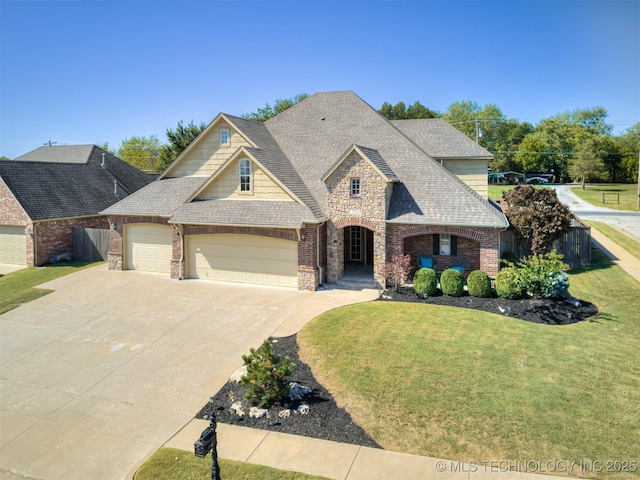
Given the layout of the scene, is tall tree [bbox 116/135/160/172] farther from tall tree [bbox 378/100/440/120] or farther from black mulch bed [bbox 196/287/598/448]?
black mulch bed [bbox 196/287/598/448]

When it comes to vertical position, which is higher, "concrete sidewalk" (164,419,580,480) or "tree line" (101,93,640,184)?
"tree line" (101,93,640,184)

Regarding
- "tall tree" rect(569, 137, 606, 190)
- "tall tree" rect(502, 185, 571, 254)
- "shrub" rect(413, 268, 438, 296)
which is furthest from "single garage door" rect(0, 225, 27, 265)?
"tall tree" rect(569, 137, 606, 190)

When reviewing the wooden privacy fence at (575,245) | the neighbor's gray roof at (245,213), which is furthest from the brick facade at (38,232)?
the wooden privacy fence at (575,245)

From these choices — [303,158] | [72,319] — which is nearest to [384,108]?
[303,158]

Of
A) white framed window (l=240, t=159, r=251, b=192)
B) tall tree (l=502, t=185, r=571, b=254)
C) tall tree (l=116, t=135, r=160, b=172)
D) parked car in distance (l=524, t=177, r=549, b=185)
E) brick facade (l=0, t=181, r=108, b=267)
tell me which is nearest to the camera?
white framed window (l=240, t=159, r=251, b=192)

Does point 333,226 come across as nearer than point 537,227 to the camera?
Yes

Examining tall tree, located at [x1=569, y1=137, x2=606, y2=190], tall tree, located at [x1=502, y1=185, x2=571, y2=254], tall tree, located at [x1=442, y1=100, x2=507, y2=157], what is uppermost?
tall tree, located at [x1=442, y1=100, x2=507, y2=157]

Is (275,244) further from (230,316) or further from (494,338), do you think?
(494,338)

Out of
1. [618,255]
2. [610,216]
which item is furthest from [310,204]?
[610,216]
